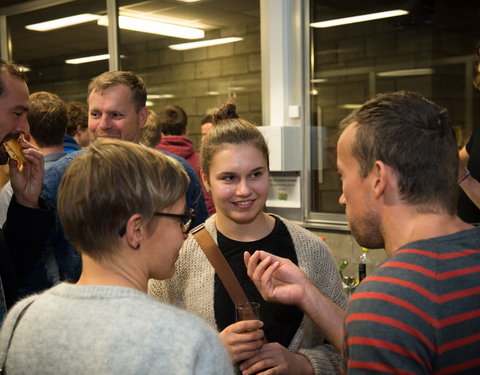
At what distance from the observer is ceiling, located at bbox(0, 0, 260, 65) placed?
5152 mm

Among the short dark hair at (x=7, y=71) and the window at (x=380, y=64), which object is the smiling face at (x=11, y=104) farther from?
the window at (x=380, y=64)

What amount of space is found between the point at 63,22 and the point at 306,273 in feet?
17.8

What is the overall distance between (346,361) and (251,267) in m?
0.52

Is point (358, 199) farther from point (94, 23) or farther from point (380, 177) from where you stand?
point (94, 23)

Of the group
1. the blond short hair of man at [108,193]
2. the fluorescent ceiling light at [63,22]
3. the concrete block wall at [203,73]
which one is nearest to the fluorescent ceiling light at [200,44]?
the concrete block wall at [203,73]

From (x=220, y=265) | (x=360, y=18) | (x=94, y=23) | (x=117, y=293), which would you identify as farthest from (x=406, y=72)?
(x=94, y=23)

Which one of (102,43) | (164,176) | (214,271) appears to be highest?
(102,43)

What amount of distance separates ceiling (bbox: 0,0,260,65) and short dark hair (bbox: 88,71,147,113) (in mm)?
2408

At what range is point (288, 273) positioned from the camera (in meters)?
1.54

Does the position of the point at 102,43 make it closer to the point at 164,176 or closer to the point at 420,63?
the point at 420,63

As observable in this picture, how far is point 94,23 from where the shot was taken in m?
5.86

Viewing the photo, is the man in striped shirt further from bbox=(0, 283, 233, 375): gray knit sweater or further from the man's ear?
bbox=(0, 283, 233, 375): gray knit sweater

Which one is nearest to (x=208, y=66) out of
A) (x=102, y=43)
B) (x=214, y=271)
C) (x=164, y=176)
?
(x=102, y=43)

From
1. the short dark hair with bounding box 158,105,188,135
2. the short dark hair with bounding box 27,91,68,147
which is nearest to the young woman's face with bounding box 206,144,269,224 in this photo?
the short dark hair with bounding box 27,91,68,147
